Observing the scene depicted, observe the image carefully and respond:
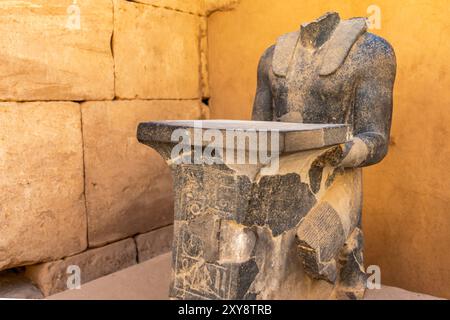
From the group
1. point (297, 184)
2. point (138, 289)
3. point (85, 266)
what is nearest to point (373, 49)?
point (297, 184)

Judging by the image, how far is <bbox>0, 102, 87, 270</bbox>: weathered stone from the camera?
114 inches

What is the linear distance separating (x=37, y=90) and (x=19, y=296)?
4.13 feet

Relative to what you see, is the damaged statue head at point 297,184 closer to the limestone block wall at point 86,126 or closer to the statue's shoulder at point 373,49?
the statue's shoulder at point 373,49

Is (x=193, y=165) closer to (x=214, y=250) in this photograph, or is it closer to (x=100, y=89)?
(x=214, y=250)

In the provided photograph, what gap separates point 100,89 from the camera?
134 inches

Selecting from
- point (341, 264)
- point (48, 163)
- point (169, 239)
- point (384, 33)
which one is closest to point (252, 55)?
point (384, 33)

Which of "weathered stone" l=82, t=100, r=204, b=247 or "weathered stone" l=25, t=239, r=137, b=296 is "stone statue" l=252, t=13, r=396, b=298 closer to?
"weathered stone" l=82, t=100, r=204, b=247

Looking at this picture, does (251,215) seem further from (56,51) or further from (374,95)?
(56,51)

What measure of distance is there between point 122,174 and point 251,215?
182 cm

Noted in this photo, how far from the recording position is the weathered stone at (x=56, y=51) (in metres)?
2.87

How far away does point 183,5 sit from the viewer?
4.07 meters

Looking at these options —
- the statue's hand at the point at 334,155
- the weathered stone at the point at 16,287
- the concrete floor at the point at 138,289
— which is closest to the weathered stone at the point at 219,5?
the concrete floor at the point at 138,289

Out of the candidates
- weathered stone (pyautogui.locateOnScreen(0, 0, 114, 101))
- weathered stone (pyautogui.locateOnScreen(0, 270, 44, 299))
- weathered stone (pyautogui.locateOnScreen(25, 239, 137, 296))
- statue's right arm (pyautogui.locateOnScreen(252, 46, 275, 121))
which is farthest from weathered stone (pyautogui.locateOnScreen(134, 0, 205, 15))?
weathered stone (pyautogui.locateOnScreen(0, 270, 44, 299))

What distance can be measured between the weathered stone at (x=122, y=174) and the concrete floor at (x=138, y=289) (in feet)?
1.64
